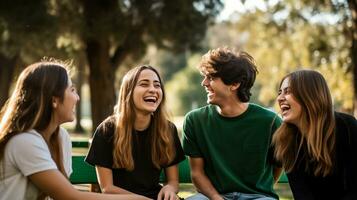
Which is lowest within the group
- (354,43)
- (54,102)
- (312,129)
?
(312,129)

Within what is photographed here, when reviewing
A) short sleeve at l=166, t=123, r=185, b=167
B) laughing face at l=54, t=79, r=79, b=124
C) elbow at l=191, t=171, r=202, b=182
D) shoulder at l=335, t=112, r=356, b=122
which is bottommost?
elbow at l=191, t=171, r=202, b=182

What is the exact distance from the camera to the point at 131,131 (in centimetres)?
427

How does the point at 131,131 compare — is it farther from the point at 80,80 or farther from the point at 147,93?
the point at 80,80

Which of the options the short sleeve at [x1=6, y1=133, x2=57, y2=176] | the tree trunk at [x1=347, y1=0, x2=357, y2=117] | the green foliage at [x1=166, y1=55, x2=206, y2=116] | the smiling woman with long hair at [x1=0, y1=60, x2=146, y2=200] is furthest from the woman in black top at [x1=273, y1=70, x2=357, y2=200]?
the green foliage at [x1=166, y1=55, x2=206, y2=116]

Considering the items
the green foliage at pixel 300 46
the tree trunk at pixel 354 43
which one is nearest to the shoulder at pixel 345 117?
the tree trunk at pixel 354 43

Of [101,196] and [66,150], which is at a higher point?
[66,150]

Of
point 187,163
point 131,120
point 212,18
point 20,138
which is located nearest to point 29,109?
point 20,138

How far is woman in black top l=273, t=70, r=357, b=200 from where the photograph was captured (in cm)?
397

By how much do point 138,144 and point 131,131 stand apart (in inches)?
4.2

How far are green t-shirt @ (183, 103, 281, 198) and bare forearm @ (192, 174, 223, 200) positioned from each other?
7 cm

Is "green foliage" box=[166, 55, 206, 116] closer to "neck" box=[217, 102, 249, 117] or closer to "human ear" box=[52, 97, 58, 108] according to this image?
"neck" box=[217, 102, 249, 117]

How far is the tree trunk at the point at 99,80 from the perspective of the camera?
15.2 meters

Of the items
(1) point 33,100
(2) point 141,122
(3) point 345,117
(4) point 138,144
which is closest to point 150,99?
(2) point 141,122

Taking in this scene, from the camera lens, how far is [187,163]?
508 cm
